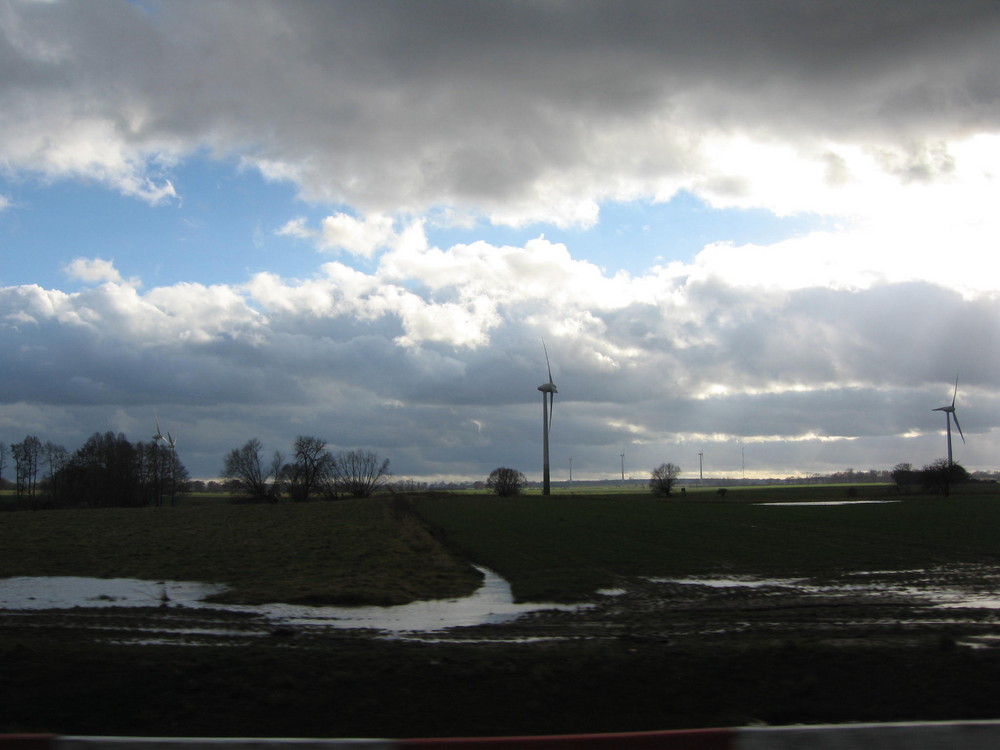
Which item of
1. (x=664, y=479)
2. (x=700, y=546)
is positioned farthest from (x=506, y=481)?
(x=700, y=546)

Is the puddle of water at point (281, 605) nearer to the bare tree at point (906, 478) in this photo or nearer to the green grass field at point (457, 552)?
the green grass field at point (457, 552)

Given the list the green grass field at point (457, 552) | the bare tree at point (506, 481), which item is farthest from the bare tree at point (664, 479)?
the green grass field at point (457, 552)

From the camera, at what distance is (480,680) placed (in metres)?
9.43

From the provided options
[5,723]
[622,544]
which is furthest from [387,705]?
[622,544]

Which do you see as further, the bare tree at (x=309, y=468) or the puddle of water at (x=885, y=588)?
the bare tree at (x=309, y=468)

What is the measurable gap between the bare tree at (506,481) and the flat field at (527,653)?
11613cm

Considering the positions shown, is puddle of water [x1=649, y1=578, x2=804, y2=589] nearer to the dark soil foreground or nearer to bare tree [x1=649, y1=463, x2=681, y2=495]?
the dark soil foreground

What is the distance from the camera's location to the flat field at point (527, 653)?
831 centimetres

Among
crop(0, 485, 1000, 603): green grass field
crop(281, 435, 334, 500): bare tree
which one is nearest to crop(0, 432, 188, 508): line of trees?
crop(281, 435, 334, 500): bare tree

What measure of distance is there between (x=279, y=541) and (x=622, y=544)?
15483mm

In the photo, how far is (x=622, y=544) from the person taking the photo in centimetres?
3406

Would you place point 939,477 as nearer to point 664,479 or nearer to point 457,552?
point 664,479

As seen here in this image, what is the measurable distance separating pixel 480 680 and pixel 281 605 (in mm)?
9589

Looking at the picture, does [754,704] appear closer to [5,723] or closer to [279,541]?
[5,723]
